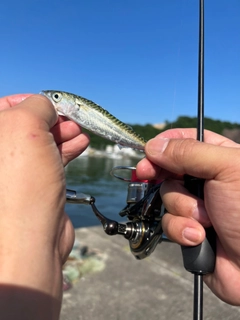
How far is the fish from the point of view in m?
1.59

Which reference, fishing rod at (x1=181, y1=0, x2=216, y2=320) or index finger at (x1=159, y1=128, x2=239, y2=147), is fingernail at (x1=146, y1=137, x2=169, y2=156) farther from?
index finger at (x1=159, y1=128, x2=239, y2=147)

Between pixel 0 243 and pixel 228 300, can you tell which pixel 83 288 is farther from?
pixel 0 243

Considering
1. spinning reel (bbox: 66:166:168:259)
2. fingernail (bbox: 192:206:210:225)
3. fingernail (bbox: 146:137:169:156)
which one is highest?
fingernail (bbox: 146:137:169:156)

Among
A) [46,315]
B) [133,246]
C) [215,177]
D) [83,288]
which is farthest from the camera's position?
[83,288]

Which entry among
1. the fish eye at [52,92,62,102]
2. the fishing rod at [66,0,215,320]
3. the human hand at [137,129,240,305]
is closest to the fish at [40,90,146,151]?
the fish eye at [52,92,62,102]

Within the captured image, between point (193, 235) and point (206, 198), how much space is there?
0.17 m

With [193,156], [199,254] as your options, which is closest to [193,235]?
[199,254]

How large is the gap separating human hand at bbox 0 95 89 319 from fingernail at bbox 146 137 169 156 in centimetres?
53

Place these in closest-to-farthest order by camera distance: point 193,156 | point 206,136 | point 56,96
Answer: point 193,156 → point 56,96 → point 206,136

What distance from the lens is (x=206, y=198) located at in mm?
1416

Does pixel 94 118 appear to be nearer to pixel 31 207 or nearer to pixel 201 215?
pixel 201 215

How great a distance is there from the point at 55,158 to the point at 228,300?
3.73ft

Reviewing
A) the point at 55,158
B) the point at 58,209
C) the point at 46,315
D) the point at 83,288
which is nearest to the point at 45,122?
the point at 55,158

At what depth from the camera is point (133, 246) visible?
1.71m
